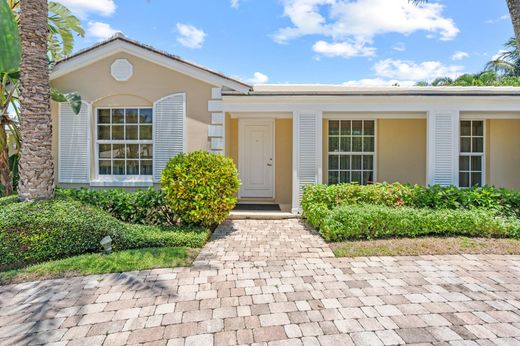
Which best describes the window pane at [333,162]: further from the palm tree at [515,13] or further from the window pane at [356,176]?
the palm tree at [515,13]

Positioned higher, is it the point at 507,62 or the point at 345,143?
the point at 507,62

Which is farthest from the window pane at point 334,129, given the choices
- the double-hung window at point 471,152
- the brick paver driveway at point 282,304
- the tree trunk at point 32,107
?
the tree trunk at point 32,107

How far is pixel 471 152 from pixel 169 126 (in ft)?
31.7

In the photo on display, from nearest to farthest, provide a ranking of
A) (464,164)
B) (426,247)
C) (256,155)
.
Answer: (426,247), (464,164), (256,155)

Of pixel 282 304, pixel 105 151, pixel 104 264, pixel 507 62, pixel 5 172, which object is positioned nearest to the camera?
pixel 282 304

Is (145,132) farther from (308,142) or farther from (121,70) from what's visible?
(308,142)

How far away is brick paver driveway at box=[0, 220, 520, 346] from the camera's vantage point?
3029 mm

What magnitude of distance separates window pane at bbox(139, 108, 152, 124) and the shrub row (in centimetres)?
501

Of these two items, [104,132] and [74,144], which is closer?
[74,144]

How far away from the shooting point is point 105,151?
8445mm

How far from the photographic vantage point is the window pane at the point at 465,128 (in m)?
9.70

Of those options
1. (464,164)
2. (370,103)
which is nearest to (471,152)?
(464,164)

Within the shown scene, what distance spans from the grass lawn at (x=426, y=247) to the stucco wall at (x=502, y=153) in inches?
183

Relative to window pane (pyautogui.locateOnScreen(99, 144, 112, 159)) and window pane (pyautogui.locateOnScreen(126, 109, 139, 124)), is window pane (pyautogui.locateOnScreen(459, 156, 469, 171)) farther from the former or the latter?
window pane (pyautogui.locateOnScreen(99, 144, 112, 159))
